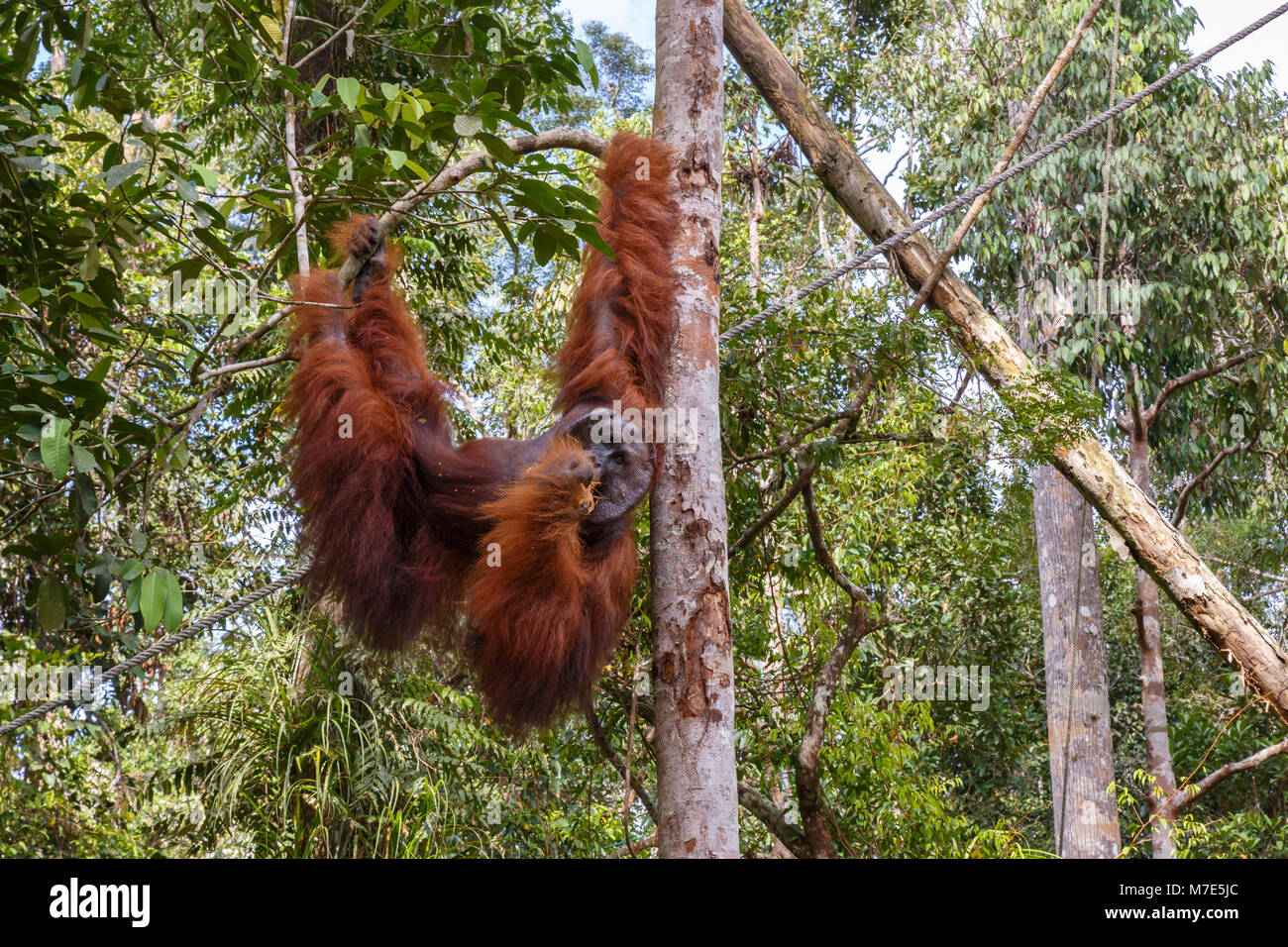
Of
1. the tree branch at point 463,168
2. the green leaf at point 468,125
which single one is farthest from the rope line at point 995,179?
the green leaf at point 468,125

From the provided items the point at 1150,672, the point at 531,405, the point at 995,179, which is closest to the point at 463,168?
the point at 995,179

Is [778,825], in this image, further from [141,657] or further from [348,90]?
[348,90]

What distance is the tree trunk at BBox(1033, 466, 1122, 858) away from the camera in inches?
289

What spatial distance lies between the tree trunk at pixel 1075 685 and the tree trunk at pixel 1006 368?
3.63 metres

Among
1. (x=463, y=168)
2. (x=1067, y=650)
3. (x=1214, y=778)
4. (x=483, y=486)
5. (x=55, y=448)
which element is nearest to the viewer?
(x=55, y=448)

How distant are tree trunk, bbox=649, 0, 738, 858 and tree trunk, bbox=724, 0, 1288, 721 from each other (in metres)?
0.82

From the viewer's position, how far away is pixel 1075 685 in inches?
283

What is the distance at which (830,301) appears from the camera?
153 inches

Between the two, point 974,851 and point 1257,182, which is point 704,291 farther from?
point 1257,182

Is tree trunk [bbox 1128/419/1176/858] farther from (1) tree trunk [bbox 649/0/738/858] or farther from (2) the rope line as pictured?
(1) tree trunk [bbox 649/0/738/858]

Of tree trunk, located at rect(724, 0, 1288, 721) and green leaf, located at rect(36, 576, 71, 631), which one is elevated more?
tree trunk, located at rect(724, 0, 1288, 721)

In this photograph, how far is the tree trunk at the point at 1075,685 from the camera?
7332 mm

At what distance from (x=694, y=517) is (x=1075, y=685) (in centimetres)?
579

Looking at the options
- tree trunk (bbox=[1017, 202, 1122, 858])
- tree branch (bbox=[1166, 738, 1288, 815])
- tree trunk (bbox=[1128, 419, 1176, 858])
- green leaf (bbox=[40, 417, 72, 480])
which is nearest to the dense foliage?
green leaf (bbox=[40, 417, 72, 480])
